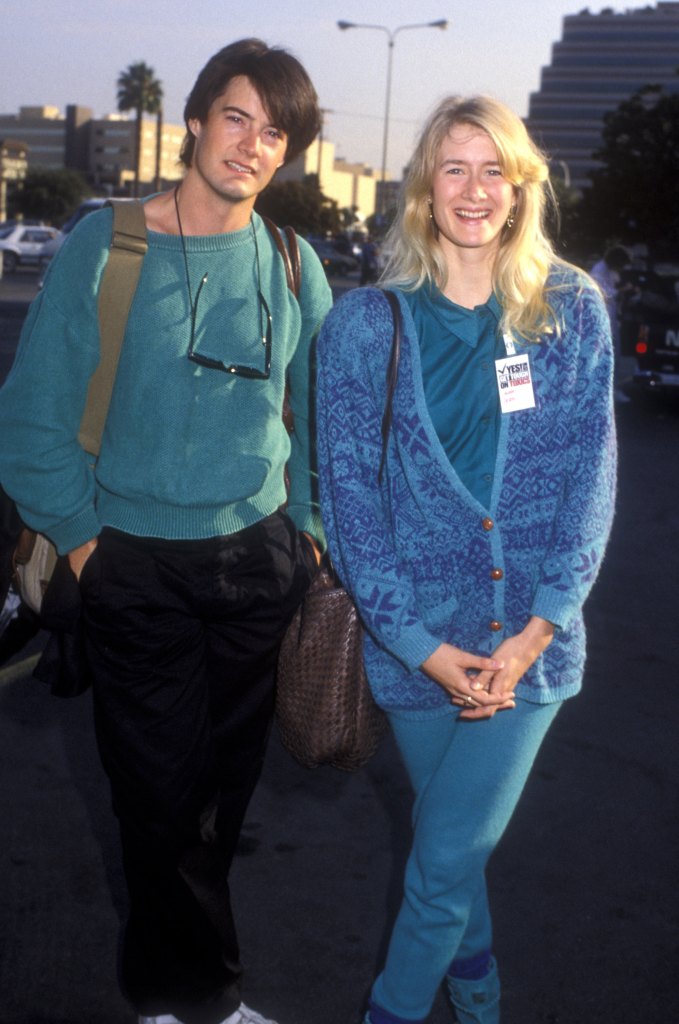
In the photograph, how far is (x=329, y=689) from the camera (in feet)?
8.49

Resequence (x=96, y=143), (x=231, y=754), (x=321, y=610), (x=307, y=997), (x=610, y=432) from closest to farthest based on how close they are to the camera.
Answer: (x=610, y=432) → (x=321, y=610) → (x=231, y=754) → (x=307, y=997) → (x=96, y=143)

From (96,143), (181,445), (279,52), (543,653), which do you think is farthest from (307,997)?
(96,143)

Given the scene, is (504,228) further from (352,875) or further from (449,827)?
(352,875)

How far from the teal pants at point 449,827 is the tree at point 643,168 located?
48402mm

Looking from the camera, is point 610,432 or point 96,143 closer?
point 610,432

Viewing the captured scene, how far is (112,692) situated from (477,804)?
0.74m

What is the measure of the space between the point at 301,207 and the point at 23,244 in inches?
1380

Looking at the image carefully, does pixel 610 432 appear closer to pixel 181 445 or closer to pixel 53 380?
pixel 181 445

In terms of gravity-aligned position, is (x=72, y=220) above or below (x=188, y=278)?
below

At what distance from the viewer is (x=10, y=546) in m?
2.69

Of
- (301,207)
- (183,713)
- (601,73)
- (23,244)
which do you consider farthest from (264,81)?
(601,73)

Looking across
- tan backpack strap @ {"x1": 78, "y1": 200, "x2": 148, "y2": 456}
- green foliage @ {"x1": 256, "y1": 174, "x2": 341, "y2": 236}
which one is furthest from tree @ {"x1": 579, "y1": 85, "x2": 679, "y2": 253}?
tan backpack strap @ {"x1": 78, "y1": 200, "x2": 148, "y2": 456}

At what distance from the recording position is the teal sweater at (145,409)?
2.49 metres

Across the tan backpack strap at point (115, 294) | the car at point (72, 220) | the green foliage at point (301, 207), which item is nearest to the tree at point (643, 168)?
the car at point (72, 220)
